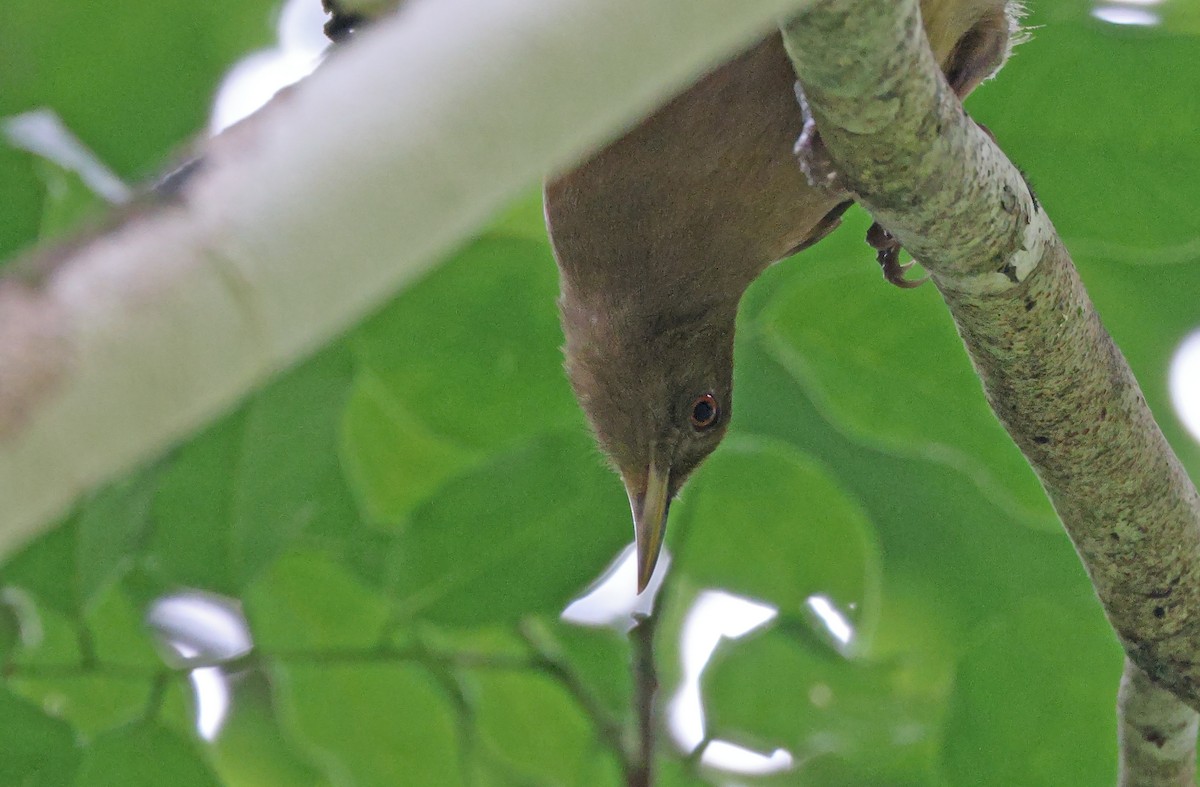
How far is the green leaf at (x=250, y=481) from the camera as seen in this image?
2275 millimetres

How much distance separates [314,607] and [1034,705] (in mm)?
1368

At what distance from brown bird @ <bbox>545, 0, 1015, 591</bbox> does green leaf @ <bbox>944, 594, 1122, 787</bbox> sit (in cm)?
64

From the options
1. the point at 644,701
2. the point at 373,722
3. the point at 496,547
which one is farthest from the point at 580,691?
the point at 373,722

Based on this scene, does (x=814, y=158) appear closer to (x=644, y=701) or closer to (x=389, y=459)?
(x=644, y=701)

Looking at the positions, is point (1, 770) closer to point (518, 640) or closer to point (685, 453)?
point (518, 640)

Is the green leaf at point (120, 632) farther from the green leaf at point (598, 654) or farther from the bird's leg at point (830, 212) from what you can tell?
the bird's leg at point (830, 212)

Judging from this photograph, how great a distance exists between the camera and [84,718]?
8.38 feet

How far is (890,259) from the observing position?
2469mm

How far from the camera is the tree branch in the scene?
1.94ft

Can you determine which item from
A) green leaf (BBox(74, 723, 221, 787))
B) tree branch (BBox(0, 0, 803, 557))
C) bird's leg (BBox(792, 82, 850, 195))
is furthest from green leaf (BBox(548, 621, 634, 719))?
tree branch (BBox(0, 0, 803, 557))

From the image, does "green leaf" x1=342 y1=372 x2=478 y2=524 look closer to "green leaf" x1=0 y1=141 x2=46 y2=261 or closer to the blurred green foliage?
the blurred green foliage

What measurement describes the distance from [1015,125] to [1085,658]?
998 mm

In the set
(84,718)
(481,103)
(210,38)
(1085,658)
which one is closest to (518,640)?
(84,718)

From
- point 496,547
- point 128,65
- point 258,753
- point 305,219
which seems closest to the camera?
point 305,219
